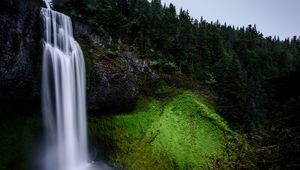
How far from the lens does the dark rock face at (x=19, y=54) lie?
24.5 m

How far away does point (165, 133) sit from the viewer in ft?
107

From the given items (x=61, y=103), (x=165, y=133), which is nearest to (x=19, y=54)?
(x=61, y=103)

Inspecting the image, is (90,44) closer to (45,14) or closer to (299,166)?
(45,14)

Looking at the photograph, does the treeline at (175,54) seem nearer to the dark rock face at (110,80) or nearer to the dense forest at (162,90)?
the dense forest at (162,90)

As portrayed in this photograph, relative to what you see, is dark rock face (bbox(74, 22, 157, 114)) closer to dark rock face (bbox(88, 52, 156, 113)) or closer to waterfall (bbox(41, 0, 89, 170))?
dark rock face (bbox(88, 52, 156, 113))

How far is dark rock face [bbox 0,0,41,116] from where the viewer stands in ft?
80.3

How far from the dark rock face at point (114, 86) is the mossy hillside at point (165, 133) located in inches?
37.6

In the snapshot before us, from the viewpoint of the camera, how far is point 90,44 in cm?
3384

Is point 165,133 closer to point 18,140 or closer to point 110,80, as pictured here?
point 110,80

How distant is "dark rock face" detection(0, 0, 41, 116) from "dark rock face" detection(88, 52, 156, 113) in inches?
219

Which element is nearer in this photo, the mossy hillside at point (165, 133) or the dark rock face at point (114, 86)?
the mossy hillside at point (165, 133)

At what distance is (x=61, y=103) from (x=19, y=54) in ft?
14.1

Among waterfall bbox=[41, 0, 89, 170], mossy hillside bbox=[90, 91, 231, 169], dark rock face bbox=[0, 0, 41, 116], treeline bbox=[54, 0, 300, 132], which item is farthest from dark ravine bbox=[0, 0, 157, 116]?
treeline bbox=[54, 0, 300, 132]

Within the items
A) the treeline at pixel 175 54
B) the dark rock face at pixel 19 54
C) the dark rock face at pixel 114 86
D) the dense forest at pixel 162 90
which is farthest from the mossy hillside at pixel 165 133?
the dark rock face at pixel 19 54
